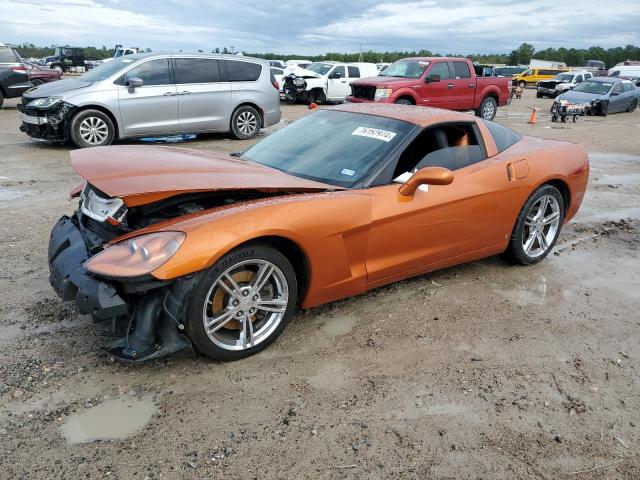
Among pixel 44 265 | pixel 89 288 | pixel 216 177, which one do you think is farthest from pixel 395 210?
pixel 44 265

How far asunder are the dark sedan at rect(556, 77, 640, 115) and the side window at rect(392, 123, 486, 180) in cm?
1709

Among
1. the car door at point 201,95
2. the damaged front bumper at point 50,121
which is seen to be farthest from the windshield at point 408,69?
the damaged front bumper at point 50,121

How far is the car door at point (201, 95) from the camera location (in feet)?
34.1

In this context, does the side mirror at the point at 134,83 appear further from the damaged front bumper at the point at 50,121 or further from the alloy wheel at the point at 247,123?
the alloy wheel at the point at 247,123

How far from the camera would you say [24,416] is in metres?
2.65

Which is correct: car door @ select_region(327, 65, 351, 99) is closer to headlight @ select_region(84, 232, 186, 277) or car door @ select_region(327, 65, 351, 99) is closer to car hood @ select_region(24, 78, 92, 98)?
car hood @ select_region(24, 78, 92, 98)

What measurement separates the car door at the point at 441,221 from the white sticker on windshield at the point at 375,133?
17.2 inches

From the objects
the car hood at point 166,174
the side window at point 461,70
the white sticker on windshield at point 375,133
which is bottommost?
the side window at point 461,70

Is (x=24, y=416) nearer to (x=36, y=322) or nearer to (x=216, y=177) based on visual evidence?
(x=36, y=322)

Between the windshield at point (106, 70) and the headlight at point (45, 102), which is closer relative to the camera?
the headlight at point (45, 102)

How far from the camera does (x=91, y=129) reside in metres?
9.63

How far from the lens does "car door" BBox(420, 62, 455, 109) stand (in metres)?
14.9

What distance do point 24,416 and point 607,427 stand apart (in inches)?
112

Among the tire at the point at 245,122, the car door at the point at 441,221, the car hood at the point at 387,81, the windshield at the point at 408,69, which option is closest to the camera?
the car door at the point at 441,221
